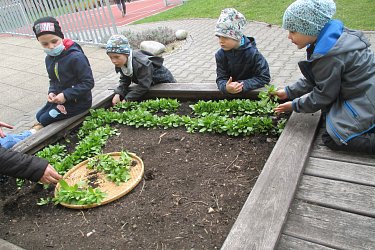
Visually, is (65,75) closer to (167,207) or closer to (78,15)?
(167,207)

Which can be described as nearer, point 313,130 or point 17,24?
point 313,130

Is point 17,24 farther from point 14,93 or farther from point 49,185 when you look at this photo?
point 49,185

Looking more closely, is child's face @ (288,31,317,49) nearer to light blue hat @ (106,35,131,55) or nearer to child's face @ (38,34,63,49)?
light blue hat @ (106,35,131,55)

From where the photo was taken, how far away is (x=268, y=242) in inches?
64.9

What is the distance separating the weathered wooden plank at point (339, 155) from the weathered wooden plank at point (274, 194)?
0.25 ft

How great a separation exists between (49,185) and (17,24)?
10.5 metres

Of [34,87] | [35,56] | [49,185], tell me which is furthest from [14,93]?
[49,185]

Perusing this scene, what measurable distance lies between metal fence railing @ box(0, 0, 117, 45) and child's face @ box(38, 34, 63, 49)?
4.84m

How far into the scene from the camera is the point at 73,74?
12.2 ft

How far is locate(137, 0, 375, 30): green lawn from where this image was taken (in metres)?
7.52

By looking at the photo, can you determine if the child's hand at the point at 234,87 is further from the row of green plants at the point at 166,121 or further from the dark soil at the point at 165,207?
the dark soil at the point at 165,207

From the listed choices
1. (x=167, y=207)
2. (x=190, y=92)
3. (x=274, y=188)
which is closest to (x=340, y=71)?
(x=274, y=188)

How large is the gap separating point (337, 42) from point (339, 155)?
0.74 m

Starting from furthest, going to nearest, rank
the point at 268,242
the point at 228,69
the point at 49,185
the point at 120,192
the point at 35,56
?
the point at 35,56, the point at 228,69, the point at 49,185, the point at 120,192, the point at 268,242
